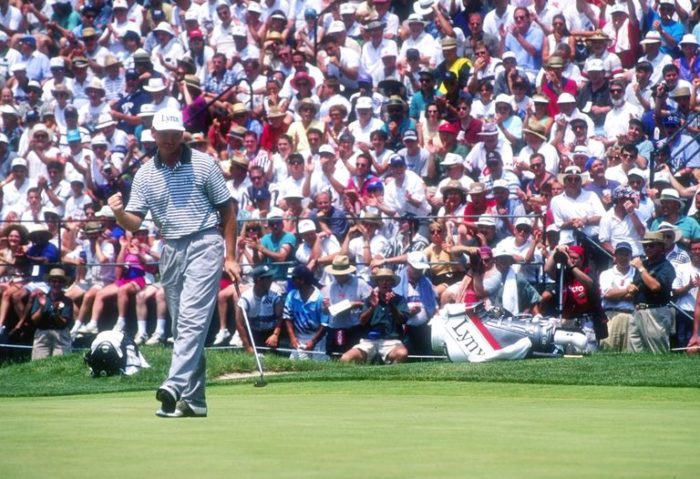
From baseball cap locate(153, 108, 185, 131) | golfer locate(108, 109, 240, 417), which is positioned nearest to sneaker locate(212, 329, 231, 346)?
golfer locate(108, 109, 240, 417)

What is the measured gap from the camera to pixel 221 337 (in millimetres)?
18312

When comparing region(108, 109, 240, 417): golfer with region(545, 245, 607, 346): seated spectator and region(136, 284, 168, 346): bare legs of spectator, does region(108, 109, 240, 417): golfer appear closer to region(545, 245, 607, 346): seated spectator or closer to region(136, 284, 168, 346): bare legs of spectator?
region(545, 245, 607, 346): seated spectator

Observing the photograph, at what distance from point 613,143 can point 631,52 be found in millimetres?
1945

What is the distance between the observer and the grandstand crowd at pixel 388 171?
17016 mm

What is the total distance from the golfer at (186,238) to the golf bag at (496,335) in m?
6.57

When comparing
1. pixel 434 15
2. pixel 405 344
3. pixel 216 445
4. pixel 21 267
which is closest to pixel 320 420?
pixel 216 445

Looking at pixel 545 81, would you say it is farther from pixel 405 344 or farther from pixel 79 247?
pixel 79 247

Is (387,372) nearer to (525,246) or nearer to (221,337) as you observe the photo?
(525,246)

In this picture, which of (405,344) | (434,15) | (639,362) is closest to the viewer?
(639,362)

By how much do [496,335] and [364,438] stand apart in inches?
327

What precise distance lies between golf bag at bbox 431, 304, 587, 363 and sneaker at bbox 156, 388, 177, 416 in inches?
272

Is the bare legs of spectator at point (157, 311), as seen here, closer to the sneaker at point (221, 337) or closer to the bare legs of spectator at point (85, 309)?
the bare legs of spectator at point (85, 309)

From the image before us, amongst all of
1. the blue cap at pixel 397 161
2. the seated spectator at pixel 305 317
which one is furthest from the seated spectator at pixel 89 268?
the blue cap at pixel 397 161

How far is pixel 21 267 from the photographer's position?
66.0ft
